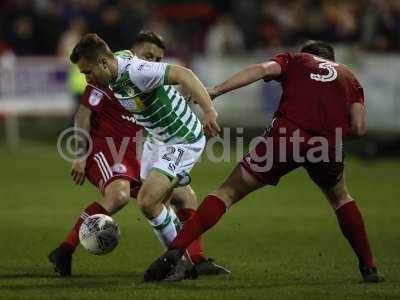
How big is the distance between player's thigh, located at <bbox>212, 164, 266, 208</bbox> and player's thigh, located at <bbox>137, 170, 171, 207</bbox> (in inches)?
16.7

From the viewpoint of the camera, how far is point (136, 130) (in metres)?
9.82

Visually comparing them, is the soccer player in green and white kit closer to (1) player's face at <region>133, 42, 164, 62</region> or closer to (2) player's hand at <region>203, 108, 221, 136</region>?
(2) player's hand at <region>203, 108, 221, 136</region>

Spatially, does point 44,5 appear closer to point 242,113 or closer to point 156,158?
point 242,113

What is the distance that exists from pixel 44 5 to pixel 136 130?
54.2 feet

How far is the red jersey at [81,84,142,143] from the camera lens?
31.5 feet

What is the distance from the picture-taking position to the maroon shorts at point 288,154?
8305 millimetres

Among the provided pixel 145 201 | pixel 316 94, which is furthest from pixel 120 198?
pixel 316 94

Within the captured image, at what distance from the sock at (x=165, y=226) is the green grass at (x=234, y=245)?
0.40 meters

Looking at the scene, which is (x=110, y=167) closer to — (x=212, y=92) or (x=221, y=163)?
(x=212, y=92)

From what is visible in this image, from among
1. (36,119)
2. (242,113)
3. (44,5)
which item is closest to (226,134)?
(242,113)

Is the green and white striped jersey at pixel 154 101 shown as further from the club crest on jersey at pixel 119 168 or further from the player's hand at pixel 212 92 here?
the club crest on jersey at pixel 119 168

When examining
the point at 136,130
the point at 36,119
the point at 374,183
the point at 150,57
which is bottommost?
the point at 36,119

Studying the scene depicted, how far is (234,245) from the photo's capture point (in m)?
10.8

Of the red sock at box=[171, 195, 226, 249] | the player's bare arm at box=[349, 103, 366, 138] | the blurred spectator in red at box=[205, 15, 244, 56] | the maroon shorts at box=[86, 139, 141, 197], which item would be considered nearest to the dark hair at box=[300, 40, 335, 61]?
the player's bare arm at box=[349, 103, 366, 138]
